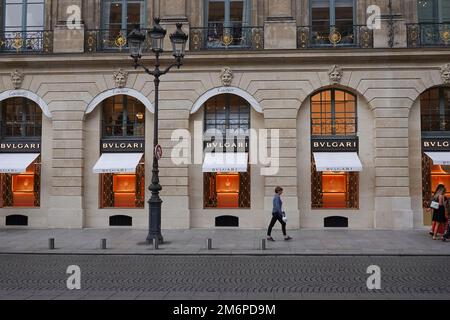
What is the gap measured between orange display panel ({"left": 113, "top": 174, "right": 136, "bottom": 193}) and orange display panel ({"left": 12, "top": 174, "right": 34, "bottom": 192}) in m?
3.63

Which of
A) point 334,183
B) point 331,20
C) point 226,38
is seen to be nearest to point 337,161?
point 334,183

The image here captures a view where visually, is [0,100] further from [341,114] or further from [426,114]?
[426,114]

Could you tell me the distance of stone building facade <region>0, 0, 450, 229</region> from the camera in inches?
795

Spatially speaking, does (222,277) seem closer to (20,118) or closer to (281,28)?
(281,28)

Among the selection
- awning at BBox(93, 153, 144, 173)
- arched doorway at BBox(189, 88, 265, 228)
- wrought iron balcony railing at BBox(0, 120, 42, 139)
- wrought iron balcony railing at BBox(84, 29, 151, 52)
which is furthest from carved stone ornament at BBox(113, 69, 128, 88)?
wrought iron balcony railing at BBox(0, 120, 42, 139)

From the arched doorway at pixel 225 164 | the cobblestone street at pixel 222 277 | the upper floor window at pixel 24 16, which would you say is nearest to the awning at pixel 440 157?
the cobblestone street at pixel 222 277

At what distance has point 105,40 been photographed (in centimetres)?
2159

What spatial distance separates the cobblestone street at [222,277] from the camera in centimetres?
934

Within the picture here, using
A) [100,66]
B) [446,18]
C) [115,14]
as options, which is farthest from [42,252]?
[446,18]

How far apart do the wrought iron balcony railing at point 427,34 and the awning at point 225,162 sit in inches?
328

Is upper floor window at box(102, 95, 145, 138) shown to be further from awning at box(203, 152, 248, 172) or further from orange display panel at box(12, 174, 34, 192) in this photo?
orange display panel at box(12, 174, 34, 192)

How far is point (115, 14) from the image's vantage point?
863 inches

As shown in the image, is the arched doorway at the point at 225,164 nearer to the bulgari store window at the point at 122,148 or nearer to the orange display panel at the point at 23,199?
the bulgari store window at the point at 122,148

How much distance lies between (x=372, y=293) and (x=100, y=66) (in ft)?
51.0
